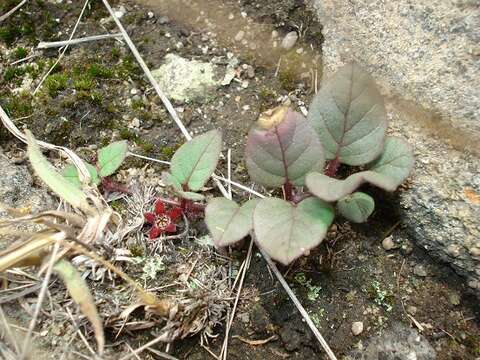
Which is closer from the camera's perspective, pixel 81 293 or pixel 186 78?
pixel 81 293

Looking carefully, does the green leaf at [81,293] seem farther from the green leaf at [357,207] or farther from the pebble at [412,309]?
the pebble at [412,309]

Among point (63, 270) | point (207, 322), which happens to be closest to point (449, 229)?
point (207, 322)

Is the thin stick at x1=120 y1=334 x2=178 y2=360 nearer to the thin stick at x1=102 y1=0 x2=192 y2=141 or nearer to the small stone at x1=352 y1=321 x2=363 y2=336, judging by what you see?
the small stone at x1=352 y1=321 x2=363 y2=336

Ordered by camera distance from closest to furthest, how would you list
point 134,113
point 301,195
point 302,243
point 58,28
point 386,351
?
point 302,243 → point 386,351 → point 301,195 → point 134,113 → point 58,28

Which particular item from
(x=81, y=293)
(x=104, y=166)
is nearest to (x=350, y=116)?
(x=104, y=166)

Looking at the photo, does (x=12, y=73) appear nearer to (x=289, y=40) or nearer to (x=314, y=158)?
(x=289, y=40)

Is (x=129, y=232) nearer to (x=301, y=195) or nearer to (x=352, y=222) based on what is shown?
(x=301, y=195)

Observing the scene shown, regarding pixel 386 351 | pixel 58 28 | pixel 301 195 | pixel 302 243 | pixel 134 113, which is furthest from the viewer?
pixel 58 28
